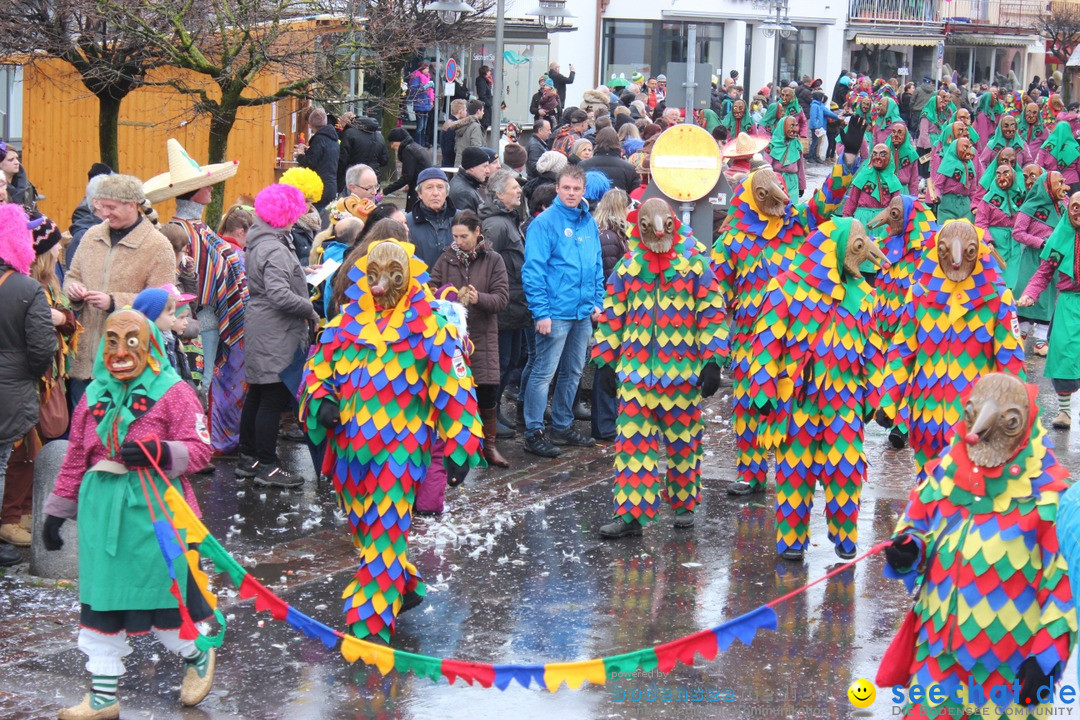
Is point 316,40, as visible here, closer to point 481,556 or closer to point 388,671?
point 481,556

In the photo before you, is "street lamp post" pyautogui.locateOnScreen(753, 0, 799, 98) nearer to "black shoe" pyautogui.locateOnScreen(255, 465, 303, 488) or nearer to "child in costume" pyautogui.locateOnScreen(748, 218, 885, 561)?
"black shoe" pyautogui.locateOnScreen(255, 465, 303, 488)

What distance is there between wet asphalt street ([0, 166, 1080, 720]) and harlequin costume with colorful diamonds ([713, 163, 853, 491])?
3.62ft

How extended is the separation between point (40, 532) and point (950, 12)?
2002 inches

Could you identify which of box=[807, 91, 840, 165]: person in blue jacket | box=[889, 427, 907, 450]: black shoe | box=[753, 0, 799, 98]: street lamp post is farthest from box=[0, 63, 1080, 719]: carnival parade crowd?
box=[753, 0, 799, 98]: street lamp post

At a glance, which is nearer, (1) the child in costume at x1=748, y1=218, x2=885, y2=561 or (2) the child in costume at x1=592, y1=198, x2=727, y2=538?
(1) the child in costume at x1=748, y1=218, x2=885, y2=561

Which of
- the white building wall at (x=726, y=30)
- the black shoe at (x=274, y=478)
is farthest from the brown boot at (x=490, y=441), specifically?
the white building wall at (x=726, y=30)

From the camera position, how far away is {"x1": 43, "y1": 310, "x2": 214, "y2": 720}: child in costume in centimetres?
575

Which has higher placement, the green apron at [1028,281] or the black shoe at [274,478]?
the green apron at [1028,281]

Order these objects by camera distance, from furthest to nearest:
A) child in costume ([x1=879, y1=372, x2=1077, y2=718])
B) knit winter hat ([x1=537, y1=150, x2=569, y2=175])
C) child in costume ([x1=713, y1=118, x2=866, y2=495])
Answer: knit winter hat ([x1=537, y1=150, x2=569, y2=175]), child in costume ([x1=713, y1=118, x2=866, y2=495]), child in costume ([x1=879, y1=372, x2=1077, y2=718])

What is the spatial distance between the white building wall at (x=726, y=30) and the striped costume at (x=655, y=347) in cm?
3197

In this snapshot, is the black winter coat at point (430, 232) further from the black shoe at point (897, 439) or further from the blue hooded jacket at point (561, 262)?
the black shoe at point (897, 439)

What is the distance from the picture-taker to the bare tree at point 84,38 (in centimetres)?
1277

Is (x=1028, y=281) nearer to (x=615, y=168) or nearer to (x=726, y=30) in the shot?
(x=615, y=168)

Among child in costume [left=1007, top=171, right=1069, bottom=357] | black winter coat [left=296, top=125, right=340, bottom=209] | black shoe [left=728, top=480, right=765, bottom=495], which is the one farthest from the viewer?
black winter coat [left=296, top=125, right=340, bottom=209]
